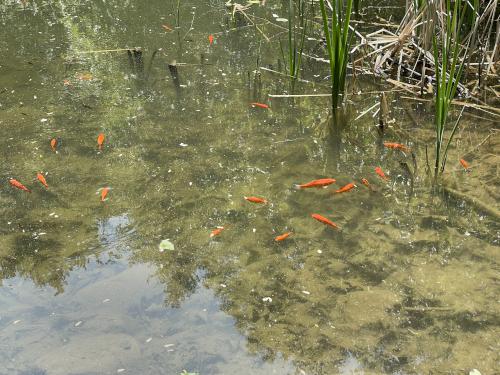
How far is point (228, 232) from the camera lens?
9.37ft

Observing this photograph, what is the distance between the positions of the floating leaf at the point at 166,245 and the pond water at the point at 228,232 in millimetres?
27

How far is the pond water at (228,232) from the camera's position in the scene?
225 cm

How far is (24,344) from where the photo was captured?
224cm

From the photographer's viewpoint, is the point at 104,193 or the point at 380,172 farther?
the point at 380,172

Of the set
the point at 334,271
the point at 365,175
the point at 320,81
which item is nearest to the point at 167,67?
the point at 320,81

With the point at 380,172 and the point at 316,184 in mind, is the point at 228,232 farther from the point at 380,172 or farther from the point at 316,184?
the point at 380,172

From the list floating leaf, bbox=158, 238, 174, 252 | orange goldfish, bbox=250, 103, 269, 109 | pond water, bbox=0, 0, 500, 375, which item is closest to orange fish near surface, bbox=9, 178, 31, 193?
pond water, bbox=0, 0, 500, 375

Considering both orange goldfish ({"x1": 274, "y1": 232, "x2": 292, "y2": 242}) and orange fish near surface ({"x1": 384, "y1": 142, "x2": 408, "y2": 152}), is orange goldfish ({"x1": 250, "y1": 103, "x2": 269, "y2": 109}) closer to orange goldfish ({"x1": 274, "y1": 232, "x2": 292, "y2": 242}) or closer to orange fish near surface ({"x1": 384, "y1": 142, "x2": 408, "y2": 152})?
orange fish near surface ({"x1": 384, "y1": 142, "x2": 408, "y2": 152})

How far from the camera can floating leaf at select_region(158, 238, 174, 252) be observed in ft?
8.96

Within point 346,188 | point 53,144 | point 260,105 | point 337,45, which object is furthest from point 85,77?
point 346,188

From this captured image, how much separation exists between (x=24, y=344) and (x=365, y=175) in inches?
76.3

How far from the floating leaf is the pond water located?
27 millimetres

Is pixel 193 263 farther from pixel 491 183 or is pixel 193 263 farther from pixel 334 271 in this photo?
pixel 491 183

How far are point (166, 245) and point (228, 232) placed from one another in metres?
→ 0.31
